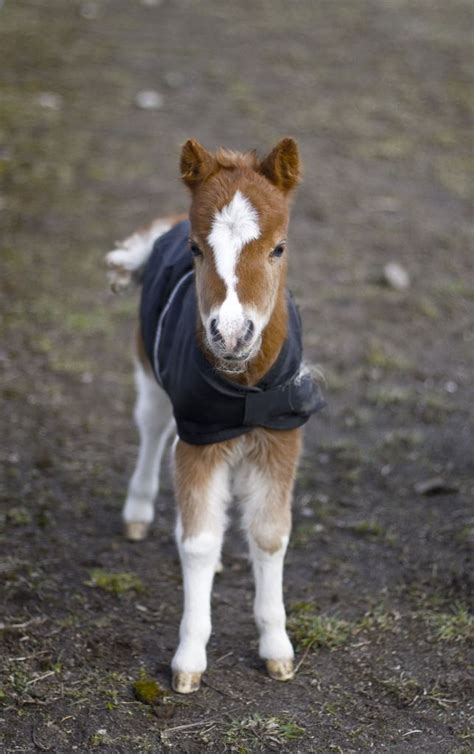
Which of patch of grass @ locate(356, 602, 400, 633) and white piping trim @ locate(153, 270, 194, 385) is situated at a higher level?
white piping trim @ locate(153, 270, 194, 385)

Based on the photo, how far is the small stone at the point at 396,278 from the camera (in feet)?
27.9

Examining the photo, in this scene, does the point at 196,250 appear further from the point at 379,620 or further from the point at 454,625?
the point at 454,625

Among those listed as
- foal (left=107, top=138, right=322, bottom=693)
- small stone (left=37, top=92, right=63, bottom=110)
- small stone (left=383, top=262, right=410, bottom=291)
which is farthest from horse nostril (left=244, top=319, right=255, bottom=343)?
small stone (left=37, top=92, right=63, bottom=110)

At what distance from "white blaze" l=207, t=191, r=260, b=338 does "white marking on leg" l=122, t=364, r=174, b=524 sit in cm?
175

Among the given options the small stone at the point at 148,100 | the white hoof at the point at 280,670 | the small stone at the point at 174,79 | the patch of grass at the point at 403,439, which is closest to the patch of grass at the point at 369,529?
the patch of grass at the point at 403,439

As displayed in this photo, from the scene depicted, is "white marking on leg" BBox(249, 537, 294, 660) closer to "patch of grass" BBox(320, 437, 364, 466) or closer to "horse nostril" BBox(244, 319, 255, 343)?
"horse nostril" BBox(244, 319, 255, 343)

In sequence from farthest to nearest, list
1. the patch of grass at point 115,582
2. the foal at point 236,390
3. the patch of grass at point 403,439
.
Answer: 1. the patch of grass at point 403,439
2. the patch of grass at point 115,582
3. the foal at point 236,390

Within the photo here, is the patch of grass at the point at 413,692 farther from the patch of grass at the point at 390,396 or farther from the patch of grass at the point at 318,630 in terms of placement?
the patch of grass at the point at 390,396

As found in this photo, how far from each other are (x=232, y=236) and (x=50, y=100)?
381 inches

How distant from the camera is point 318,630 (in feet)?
14.3

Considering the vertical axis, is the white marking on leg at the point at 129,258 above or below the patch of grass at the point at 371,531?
above

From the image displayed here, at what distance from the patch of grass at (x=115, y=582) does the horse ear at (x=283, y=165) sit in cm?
206

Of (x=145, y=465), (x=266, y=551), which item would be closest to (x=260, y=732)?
(x=266, y=551)

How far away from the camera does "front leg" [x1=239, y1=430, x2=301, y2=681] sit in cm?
408
